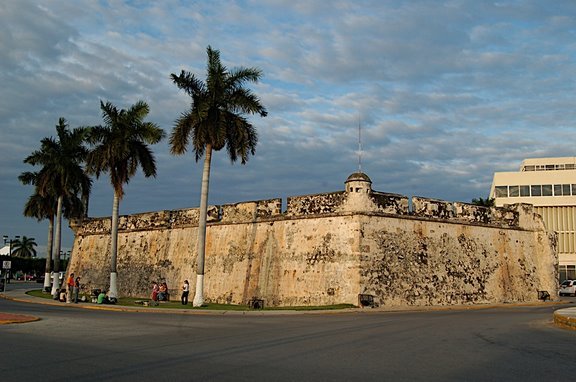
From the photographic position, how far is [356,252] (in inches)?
1096

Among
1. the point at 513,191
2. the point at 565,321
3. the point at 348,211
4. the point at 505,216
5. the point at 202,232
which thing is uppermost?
the point at 513,191

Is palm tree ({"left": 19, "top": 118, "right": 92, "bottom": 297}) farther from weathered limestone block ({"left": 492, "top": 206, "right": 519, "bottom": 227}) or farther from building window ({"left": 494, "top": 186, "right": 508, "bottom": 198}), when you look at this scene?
building window ({"left": 494, "top": 186, "right": 508, "bottom": 198})

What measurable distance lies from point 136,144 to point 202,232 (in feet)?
28.8

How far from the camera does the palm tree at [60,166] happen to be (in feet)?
131

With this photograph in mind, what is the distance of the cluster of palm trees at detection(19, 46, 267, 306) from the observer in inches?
1111

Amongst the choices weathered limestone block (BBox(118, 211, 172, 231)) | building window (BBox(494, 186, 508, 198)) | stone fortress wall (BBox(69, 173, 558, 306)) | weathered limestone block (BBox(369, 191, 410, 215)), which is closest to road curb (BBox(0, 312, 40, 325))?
stone fortress wall (BBox(69, 173, 558, 306))

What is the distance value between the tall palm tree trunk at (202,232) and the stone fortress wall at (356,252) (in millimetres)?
4151

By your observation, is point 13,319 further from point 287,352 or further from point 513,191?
point 513,191

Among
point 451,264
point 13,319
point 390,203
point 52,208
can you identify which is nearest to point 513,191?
point 451,264

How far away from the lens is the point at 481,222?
3378 centimetres

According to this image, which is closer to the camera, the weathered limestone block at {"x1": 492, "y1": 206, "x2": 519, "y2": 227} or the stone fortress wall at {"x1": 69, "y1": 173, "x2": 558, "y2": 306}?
the stone fortress wall at {"x1": 69, "y1": 173, "x2": 558, "y2": 306}

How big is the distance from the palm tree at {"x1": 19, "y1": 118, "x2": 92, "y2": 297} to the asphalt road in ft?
79.9

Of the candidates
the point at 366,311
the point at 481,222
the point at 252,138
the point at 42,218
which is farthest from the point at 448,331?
the point at 42,218

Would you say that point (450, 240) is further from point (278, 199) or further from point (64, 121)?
point (64, 121)
